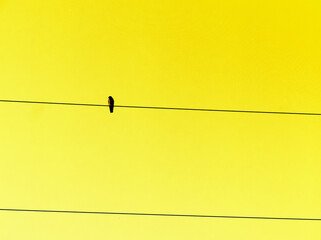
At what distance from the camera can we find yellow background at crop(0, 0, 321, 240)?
1.04 meters

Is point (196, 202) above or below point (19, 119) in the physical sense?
below

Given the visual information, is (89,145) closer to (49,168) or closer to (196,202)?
(49,168)

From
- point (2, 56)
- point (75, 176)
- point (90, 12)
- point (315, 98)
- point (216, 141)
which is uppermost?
point (90, 12)

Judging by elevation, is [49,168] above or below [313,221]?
above

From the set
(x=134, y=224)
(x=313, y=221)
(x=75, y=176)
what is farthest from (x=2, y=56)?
(x=313, y=221)

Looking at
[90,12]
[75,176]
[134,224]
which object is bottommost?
[134,224]

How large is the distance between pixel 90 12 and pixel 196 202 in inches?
25.7

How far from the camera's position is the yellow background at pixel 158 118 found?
3.40 feet

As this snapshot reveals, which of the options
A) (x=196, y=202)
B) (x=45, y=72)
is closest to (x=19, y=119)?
(x=45, y=72)

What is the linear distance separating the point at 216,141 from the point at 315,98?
0.33 m

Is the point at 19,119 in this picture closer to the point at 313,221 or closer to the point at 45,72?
the point at 45,72

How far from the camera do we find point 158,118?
1058 mm

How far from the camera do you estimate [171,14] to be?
104 centimetres

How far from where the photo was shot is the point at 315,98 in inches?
41.6
